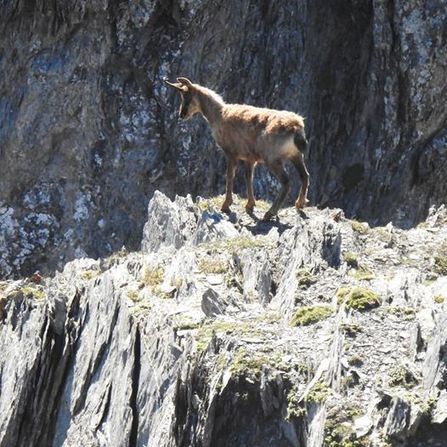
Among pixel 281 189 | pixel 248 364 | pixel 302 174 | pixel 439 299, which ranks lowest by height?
pixel 248 364

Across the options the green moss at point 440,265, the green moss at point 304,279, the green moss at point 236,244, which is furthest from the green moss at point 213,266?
the green moss at point 440,265

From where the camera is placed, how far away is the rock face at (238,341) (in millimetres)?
11641

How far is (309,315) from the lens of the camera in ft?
45.1

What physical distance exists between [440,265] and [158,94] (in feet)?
65.9

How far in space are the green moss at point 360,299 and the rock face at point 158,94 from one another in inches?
753

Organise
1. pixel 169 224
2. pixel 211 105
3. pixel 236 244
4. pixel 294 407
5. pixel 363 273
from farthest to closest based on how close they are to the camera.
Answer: pixel 211 105
pixel 169 224
pixel 236 244
pixel 363 273
pixel 294 407

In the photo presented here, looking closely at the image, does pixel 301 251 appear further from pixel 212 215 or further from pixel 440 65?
pixel 440 65

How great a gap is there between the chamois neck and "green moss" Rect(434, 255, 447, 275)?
5.90 m

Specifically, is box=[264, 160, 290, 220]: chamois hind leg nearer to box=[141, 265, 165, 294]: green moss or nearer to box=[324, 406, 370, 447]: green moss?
box=[141, 265, 165, 294]: green moss

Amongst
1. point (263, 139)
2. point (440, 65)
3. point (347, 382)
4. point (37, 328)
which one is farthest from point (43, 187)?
point (347, 382)

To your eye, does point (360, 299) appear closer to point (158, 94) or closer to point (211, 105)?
point (211, 105)

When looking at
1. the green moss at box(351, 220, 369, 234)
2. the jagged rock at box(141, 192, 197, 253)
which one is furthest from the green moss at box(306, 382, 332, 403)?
the jagged rock at box(141, 192, 197, 253)

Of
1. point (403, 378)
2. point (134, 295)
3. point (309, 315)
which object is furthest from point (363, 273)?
point (403, 378)

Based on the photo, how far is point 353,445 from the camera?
1093cm
